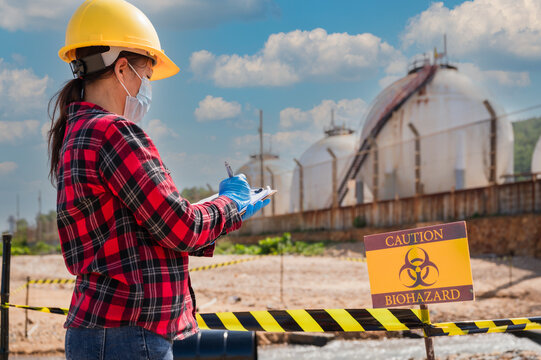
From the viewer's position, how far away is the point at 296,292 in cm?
1349

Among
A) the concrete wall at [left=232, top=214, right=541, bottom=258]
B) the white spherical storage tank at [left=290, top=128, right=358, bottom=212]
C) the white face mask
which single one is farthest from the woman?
the white spherical storage tank at [left=290, top=128, right=358, bottom=212]

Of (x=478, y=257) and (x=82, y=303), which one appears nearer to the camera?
(x=82, y=303)

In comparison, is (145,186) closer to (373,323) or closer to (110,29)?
(110,29)

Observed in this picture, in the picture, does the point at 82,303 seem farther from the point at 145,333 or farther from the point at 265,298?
the point at 265,298

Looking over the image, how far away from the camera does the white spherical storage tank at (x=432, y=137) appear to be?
23.1m

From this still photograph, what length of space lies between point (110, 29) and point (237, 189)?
2.29ft

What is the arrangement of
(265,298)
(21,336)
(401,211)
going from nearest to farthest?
(21,336), (265,298), (401,211)

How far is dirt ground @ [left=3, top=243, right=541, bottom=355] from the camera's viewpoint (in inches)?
396

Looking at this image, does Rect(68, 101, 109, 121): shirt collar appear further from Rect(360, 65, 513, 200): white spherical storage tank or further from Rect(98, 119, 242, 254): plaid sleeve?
Rect(360, 65, 513, 200): white spherical storage tank

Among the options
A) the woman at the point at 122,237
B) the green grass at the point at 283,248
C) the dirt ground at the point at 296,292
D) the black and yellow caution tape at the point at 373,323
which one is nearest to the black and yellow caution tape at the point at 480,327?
the black and yellow caution tape at the point at 373,323

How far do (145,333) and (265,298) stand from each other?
1109 centimetres

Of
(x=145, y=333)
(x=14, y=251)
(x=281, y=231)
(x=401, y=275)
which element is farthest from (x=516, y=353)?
(x=14, y=251)

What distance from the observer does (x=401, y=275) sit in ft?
10.8

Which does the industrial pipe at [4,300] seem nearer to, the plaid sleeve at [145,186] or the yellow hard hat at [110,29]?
the yellow hard hat at [110,29]
